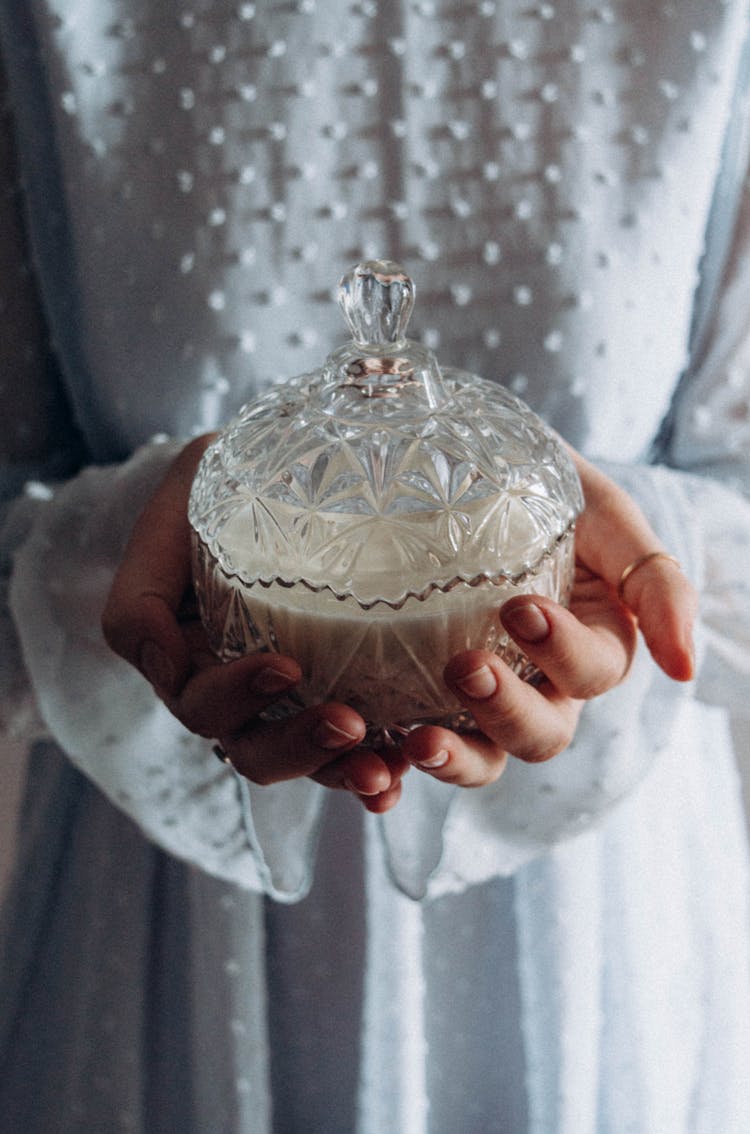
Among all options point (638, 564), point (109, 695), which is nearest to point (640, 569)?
point (638, 564)

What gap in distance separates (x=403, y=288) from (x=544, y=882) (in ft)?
1.04

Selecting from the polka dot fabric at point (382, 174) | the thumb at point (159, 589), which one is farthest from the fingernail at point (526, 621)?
the polka dot fabric at point (382, 174)

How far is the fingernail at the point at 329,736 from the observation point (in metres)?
0.27

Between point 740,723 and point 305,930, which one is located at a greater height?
point 305,930

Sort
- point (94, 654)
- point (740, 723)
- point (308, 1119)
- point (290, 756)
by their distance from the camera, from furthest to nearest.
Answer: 1. point (740, 723)
2. point (308, 1119)
3. point (94, 654)
4. point (290, 756)

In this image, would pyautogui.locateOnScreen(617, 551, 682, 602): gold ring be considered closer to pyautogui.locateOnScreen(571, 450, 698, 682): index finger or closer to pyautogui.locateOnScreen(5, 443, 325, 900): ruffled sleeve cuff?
pyautogui.locateOnScreen(571, 450, 698, 682): index finger

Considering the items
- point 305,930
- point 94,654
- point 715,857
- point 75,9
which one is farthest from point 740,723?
point 75,9

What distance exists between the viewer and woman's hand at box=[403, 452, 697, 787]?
268mm

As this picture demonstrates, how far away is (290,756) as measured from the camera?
28cm

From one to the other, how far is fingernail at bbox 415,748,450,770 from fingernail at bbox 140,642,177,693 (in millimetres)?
86

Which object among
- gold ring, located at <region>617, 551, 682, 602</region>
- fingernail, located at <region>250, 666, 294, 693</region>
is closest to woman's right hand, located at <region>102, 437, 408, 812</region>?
fingernail, located at <region>250, 666, 294, 693</region>

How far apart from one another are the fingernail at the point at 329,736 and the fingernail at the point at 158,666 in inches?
2.6

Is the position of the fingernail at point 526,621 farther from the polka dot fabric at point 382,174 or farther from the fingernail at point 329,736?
the polka dot fabric at point 382,174

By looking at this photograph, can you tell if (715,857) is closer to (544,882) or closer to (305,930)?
(544,882)
